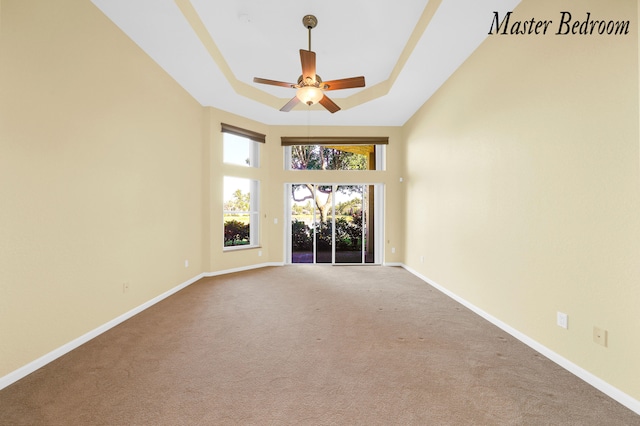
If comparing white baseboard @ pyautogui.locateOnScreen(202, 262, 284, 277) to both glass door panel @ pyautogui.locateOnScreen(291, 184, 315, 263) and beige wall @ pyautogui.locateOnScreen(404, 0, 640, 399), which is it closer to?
glass door panel @ pyautogui.locateOnScreen(291, 184, 315, 263)

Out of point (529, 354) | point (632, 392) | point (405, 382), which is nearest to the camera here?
point (632, 392)

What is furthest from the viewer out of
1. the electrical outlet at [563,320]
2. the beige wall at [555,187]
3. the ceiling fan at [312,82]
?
the ceiling fan at [312,82]

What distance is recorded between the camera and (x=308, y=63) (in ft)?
8.88

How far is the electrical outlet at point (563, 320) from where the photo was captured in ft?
6.38

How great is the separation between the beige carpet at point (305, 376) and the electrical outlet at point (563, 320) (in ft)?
1.05

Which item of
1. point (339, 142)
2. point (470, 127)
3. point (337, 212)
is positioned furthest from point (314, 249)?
→ point (470, 127)

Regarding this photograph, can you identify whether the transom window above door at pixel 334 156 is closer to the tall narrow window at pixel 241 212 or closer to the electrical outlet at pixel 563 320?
the tall narrow window at pixel 241 212

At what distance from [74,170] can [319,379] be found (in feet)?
8.46

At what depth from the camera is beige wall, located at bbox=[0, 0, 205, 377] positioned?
5.86ft

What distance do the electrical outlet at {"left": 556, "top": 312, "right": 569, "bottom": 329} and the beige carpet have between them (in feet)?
1.05

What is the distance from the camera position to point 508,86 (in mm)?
2521

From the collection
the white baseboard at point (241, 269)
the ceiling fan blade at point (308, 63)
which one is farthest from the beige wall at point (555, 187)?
the white baseboard at point (241, 269)

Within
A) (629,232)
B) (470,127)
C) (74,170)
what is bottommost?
(629,232)

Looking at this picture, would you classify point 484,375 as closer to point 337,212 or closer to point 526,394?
point 526,394
